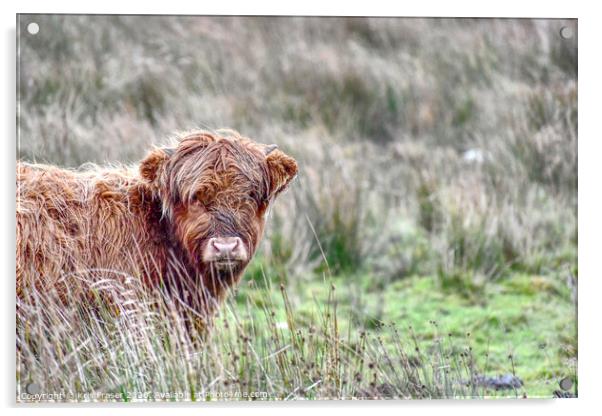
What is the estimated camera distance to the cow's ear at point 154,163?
12.7ft

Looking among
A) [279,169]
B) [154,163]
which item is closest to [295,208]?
[279,169]

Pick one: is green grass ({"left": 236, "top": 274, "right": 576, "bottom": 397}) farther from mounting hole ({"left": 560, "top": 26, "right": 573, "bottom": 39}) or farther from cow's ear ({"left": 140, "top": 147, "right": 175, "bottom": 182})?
mounting hole ({"left": 560, "top": 26, "right": 573, "bottom": 39})

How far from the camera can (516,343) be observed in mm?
4922

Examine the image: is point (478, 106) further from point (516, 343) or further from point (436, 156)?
point (516, 343)

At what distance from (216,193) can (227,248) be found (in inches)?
8.9

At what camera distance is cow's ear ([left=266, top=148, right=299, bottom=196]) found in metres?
3.94

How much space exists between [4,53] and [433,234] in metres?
2.98

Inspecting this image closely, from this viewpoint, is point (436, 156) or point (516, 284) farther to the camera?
point (436, 156)

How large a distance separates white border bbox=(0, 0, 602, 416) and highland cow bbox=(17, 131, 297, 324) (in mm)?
162

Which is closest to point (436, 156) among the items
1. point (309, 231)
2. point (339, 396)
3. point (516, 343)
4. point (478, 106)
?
point (478, 106)

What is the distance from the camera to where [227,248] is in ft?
12.3

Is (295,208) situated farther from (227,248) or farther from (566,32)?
(227,248)
